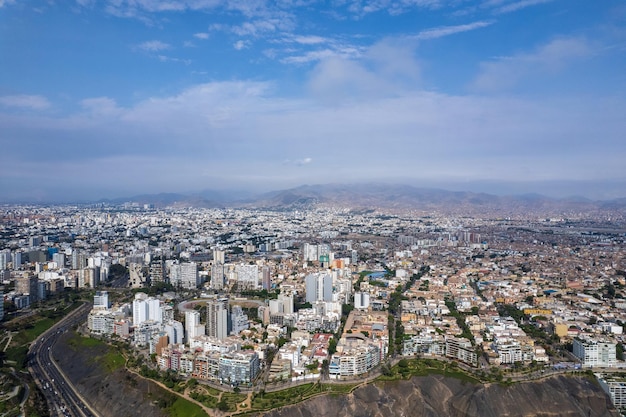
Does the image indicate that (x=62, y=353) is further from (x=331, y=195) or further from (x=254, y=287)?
(x=331, y=195)

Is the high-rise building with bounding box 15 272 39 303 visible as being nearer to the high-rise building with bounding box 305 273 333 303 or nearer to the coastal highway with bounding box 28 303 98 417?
the coastal highway with bounding box 28 303 98 417

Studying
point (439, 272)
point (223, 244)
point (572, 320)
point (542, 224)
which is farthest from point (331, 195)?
point (572, 320)

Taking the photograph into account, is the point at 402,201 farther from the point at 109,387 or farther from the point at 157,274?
the point at 109,387

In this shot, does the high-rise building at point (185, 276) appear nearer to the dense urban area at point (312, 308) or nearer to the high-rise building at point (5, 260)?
the dense urban area at point (312, 308)

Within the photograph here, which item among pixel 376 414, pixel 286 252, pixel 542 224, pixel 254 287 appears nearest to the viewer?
pixel 376 414

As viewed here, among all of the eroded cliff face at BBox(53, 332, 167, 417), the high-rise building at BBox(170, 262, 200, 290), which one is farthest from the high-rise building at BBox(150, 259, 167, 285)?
the eroded cliff face at BBox(53, 332, 167, 417)

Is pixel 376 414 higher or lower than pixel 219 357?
lower
